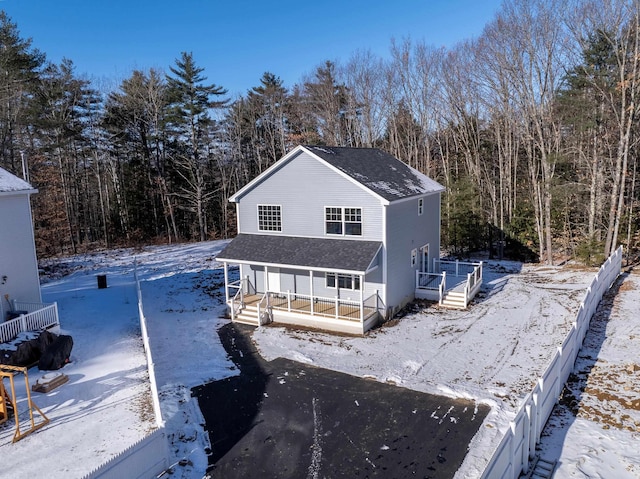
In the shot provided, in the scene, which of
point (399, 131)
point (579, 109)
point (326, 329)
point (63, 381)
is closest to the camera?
point (63, 381)

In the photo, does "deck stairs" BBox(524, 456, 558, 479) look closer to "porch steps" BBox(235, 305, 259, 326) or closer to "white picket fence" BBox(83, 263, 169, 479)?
"white picket fence" BBox(83, 263, 169, 479)

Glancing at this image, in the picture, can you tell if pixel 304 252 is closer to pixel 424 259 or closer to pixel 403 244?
pixel 403 244

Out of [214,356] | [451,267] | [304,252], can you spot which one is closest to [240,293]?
[304,252]

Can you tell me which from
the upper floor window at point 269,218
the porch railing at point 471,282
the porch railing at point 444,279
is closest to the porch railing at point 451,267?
the porch railing at point 444,279

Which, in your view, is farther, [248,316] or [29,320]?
[248,316]

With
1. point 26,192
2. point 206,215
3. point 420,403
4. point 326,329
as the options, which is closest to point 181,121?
point 206,215

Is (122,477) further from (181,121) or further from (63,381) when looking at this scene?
(181,121)

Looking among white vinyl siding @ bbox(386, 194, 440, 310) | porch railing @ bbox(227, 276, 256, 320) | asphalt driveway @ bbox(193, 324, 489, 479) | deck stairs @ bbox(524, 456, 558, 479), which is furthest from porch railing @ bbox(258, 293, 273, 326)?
deck stairs @ bbox(524, 456, 558, 479)
